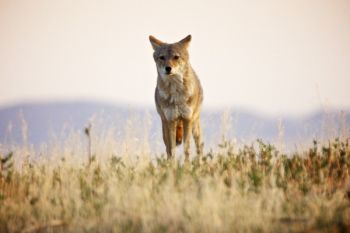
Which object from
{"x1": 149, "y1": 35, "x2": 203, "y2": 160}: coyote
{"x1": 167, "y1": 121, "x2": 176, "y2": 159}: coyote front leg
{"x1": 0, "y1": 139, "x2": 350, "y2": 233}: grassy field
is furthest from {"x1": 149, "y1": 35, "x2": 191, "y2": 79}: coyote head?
{"x1": 0, "y1": 139, "x2": 350, "y2": 233}: grassy field

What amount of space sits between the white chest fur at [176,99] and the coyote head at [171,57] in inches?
5.6

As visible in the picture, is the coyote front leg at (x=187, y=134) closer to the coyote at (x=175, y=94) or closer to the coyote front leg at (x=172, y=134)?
the coyote at (x=175, y=94)

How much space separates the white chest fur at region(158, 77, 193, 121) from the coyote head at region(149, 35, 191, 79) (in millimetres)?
141

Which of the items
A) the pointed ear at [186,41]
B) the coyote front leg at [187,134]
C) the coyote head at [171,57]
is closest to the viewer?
the coyote head at [171,57]

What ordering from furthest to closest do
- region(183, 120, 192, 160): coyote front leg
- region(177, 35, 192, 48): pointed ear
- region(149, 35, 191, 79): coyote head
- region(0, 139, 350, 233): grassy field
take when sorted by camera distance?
1. region(177, 35, 192, 48): pointed ear
2. region(183, 120, 192, 160): coyote front leg
3. region(149, 35, 191, 79): coyote head
4. region(0, 139, 350, 233): grassy field

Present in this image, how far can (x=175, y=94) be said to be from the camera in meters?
9.98

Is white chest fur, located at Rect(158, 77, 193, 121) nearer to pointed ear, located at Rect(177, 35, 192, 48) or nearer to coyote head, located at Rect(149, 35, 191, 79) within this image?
coyote head, located at Rect(149, 35, 191, 79)

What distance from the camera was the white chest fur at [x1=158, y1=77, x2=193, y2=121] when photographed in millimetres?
9961

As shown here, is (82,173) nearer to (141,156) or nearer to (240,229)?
(141,156)

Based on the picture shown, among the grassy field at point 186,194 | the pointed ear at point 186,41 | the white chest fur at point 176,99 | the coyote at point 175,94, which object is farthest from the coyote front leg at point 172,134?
the grassy field at point 186,194

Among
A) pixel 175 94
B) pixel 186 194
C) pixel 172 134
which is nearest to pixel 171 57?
pixel 175 94

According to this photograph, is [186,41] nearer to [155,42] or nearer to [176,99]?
[155,42]

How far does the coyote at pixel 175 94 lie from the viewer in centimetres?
998

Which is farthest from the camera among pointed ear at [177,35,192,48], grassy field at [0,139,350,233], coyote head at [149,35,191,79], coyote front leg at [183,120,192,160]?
pointed ear at [177,35,192,48]
